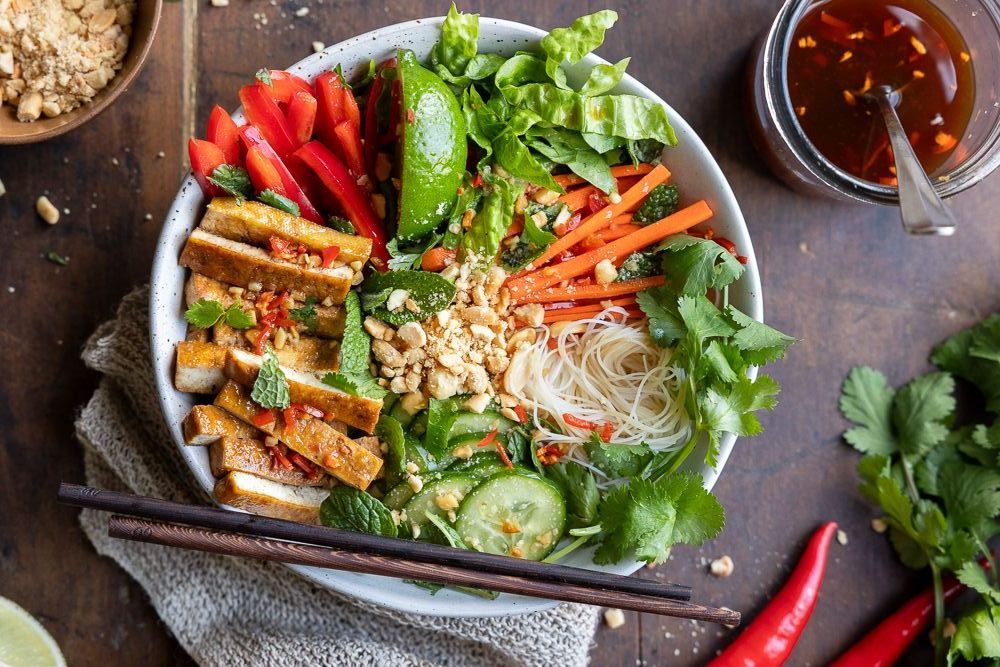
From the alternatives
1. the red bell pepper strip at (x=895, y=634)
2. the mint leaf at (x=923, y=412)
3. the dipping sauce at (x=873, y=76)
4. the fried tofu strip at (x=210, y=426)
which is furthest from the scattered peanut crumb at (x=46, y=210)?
the red bell pepper strip at (x=895, y=634)

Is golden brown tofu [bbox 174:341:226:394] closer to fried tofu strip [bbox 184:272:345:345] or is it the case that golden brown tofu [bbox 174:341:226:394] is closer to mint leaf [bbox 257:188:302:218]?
fried tofu strip [bbox 184:272:345:345]

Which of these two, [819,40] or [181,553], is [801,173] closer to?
[819,40]

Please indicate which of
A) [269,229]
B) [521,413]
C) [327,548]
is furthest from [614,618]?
[269,229]

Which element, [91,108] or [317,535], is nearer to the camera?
[317,535]

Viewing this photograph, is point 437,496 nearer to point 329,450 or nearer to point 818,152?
point 329,450

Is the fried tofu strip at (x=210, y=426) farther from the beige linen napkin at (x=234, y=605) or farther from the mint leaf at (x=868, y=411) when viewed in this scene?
the mint leaf at (x=868, y=411)

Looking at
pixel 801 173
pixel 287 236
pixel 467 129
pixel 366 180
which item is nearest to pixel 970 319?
pixel 801 173
